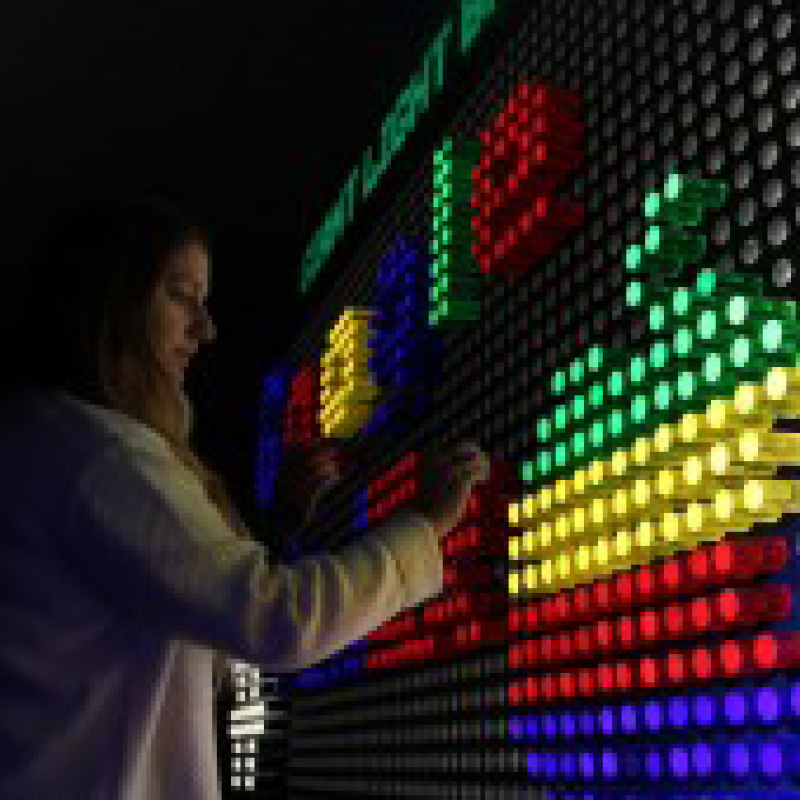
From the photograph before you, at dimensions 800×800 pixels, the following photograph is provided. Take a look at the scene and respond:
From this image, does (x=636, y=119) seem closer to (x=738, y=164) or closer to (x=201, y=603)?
(x=738, y=164)

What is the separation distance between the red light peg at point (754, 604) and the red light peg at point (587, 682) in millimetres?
539

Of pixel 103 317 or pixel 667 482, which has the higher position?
pixel 103 317

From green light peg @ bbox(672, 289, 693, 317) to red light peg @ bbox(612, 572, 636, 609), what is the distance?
0.58 meters

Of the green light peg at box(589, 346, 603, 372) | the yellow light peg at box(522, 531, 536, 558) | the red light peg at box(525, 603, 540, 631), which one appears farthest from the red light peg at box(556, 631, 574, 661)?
the green light peg at box(589, 346, 603, 372)

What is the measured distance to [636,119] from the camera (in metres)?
2.83

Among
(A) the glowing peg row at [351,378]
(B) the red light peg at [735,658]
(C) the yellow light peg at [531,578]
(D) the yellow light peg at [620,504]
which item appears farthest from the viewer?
(A) the glowing peg row at [351,378]

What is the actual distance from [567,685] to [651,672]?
39 centimetres

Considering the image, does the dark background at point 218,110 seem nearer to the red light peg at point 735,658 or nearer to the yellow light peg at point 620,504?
the yellow light peg at point 620,504

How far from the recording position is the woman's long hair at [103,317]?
54.8 inches

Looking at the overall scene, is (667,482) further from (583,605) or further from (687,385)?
(583,605)

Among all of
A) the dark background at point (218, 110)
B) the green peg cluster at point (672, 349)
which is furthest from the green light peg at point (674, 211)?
the dark background at point (218, 110)

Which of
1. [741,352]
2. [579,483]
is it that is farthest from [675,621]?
[741,352]

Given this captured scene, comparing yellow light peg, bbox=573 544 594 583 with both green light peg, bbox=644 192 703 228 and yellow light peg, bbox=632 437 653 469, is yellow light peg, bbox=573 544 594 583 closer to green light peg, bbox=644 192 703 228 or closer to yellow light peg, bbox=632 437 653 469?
yellow light peg, bbox=632 437 653 469

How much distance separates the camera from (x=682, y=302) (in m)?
2.31
